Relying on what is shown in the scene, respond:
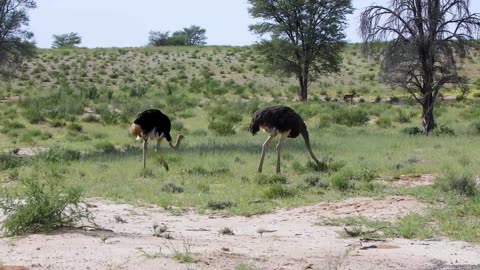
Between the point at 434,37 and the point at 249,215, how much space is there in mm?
17258

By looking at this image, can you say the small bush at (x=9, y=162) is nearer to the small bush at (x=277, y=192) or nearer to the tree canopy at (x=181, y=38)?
the small bush at (x=277, y=192)

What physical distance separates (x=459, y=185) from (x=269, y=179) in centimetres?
416

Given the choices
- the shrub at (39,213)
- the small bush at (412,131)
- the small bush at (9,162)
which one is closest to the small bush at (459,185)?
the shrub at (39,213)

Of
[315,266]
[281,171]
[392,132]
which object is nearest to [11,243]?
[315,266]

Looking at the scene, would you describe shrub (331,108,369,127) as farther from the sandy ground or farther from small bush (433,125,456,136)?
the sandy ground

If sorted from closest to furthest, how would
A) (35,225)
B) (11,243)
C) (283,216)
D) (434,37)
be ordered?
(11,243)
(35,225)
(283,216)
(434,37)

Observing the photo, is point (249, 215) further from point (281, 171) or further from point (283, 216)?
point (281, 171)

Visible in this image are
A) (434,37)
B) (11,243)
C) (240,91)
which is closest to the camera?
(11,243)

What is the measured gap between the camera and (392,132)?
94.1ft

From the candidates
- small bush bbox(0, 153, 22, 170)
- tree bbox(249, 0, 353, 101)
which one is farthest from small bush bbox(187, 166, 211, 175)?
tree bbox(249, 0, 353, 101)

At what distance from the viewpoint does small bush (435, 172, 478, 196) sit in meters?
13.8

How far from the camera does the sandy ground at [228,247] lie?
8492 mm

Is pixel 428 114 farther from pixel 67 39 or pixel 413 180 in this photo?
pixel 67 39

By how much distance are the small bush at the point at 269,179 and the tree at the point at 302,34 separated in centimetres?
3160
